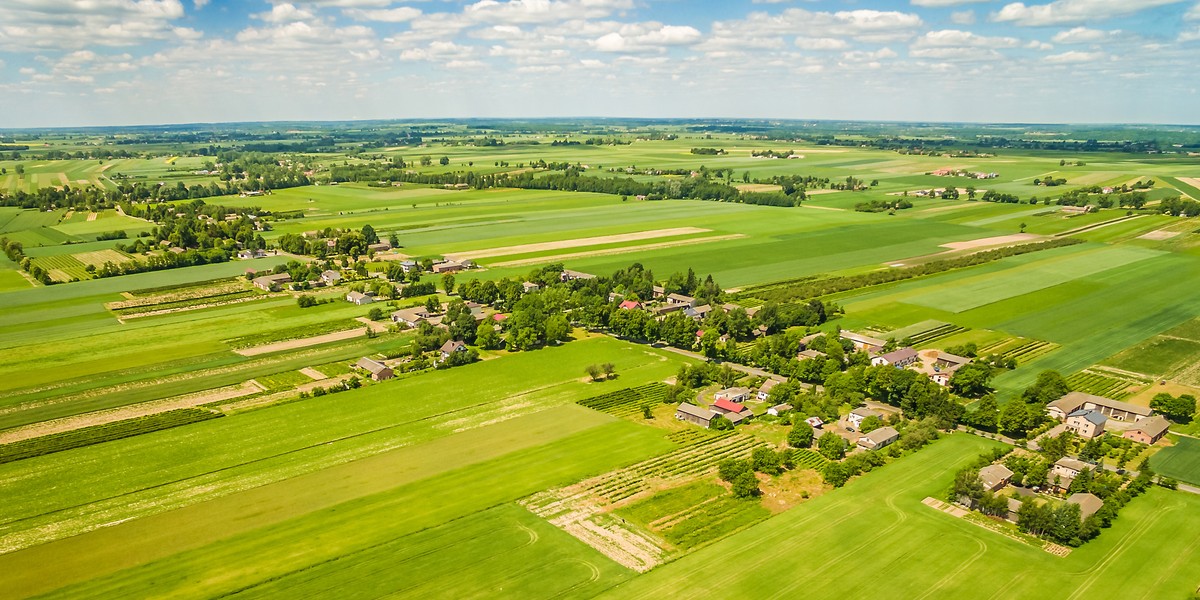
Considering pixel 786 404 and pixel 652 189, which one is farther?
pixel 652 189

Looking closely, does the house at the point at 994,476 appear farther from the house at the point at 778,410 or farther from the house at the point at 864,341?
the house at the point at 864,341

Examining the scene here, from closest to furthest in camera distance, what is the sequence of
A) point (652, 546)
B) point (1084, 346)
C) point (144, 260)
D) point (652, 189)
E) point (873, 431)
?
point (652, 546), point (873, 431), point (1084, 346), point (144, 260), point (652, 189)

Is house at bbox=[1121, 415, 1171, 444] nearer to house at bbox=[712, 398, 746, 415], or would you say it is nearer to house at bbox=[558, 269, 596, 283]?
house at bbox=[712, 398, 746, 415]

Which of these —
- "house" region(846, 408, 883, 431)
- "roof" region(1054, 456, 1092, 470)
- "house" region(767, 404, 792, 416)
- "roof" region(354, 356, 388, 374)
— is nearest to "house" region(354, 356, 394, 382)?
"roof" region(354, 356, 388, 374)

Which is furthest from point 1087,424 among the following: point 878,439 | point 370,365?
point 370,365

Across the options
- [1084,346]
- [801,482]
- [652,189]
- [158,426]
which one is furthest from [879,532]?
[652,189]

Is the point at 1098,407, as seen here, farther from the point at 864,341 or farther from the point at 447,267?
the point at 447,267

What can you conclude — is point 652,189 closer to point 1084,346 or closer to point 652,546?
point 1084,346
